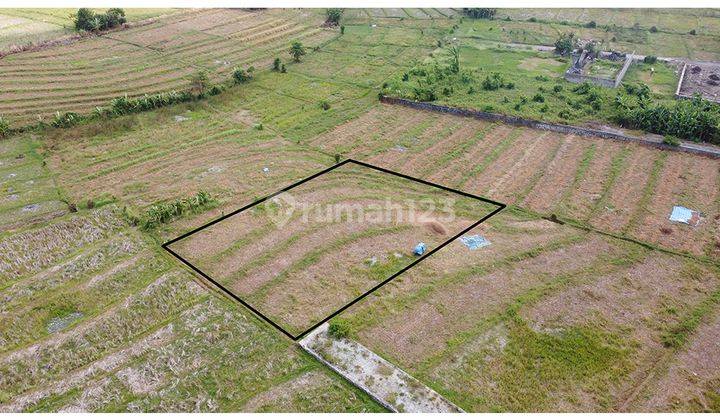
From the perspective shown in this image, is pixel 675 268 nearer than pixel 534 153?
Yes

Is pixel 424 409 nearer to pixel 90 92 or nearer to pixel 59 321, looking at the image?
pixel 59 321

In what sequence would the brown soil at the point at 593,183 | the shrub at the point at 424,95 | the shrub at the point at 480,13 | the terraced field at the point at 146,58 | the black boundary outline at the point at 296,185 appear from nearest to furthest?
the black boundary outline at the point at 296,185
the brown soil at the point at 593,183
the shrub at the point at 424,95
the terraced field at the point at 146,58
the shrub at the point at 480,13

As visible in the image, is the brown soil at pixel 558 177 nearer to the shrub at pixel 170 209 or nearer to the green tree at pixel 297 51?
the shrub at pixel 170 209

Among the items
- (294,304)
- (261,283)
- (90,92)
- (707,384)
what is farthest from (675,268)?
(90,92)

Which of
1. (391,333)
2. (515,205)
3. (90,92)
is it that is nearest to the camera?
(391,333)

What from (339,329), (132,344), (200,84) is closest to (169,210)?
(132,344)

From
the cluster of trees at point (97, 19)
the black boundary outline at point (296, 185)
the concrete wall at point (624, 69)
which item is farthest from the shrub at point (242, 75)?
the concrete wall at point (624, 69)
